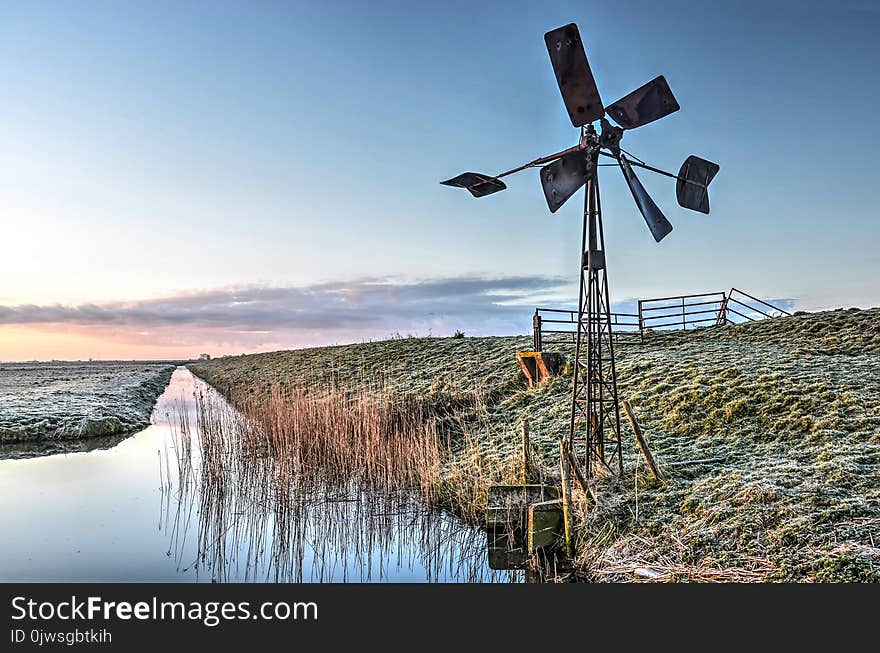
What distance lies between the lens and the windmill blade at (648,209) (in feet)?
26.2

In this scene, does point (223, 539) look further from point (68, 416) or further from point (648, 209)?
point (68, 416)

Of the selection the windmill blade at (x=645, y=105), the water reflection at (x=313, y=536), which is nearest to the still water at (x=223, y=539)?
the water reflection at (x=313, y=536)

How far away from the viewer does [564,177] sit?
7.95 metres

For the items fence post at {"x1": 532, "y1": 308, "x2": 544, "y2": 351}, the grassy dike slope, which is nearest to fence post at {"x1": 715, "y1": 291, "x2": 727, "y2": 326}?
the grassy dike slope

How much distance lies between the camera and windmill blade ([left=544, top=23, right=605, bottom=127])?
6.98 m

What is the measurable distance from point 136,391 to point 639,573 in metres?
30.6

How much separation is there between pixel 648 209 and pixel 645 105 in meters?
1.34

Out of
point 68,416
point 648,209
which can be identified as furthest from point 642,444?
point 68,416

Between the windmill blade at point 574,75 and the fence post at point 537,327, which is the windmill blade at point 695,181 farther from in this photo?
the fence post at point 537,327

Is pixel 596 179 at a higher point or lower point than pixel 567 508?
higher

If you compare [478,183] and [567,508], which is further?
[478,183]

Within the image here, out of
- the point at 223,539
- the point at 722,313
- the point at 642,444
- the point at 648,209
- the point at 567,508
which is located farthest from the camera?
the point at 722,313

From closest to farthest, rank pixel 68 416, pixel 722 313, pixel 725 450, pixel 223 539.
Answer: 1. pixel 223 539
2. pixel 725 450
3. pixel 68 416
4. pixel 722 313
